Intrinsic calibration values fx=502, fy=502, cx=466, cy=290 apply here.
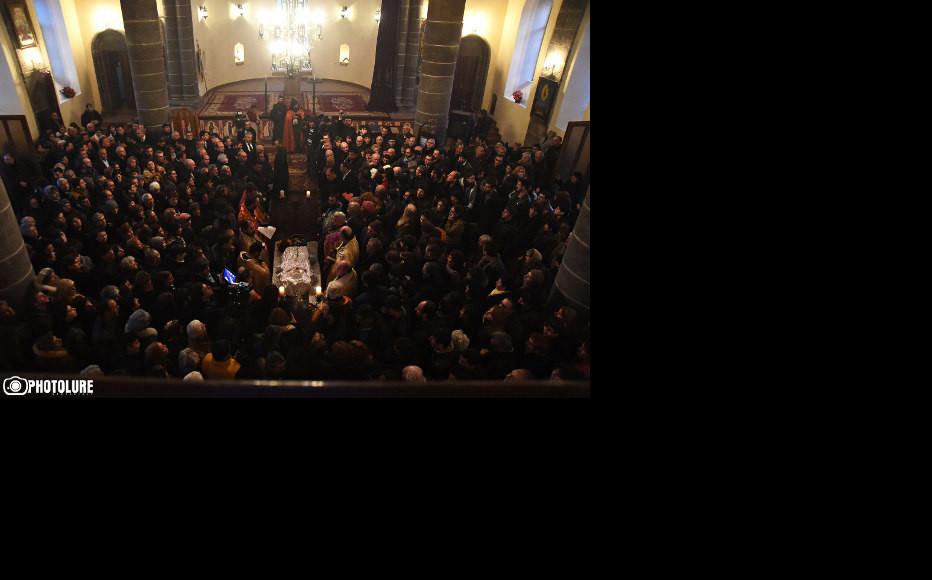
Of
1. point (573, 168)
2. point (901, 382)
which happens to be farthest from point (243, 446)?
point (573, 168)

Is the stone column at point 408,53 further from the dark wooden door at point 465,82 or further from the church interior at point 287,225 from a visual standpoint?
the dark wooden door at point 465,82

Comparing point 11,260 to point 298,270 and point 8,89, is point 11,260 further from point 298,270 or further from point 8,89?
point 8,89

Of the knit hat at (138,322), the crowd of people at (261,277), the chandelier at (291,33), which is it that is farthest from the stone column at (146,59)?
the knit hat at (138,322)

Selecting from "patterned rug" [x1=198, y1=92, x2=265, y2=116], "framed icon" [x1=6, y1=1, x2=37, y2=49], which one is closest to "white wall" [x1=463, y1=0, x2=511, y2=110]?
"patterned rug" [x1=198, y1=92, x2=265, y2=116]

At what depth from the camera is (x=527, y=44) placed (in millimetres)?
15188

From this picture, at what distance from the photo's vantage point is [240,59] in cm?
2117

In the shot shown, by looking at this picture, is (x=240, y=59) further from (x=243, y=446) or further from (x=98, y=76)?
(x=243, y=446)

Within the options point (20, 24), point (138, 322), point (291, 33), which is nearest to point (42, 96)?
point (20, 24)

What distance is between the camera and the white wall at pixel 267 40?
19703mm

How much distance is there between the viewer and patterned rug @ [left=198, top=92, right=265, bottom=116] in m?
17.6

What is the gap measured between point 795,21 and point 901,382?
0.72 meters

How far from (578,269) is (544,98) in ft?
34.2

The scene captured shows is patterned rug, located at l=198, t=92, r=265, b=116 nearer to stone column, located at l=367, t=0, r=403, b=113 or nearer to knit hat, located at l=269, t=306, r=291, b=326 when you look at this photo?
stone column, located at l=367, t=0, r=403, b=113

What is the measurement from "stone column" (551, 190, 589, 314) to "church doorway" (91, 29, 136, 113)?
15273 mm
